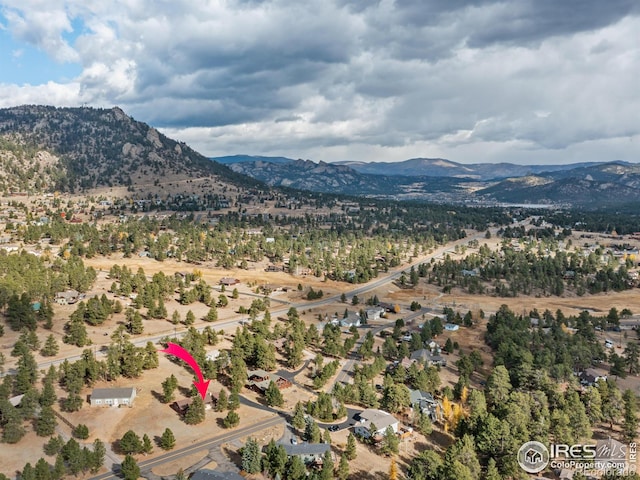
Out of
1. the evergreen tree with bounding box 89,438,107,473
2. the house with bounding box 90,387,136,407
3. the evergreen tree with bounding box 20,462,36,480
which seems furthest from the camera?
the house with bounding box 90,387,136,407

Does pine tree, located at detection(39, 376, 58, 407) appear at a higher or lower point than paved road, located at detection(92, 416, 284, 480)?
higher

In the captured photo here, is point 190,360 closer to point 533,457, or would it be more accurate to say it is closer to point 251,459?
point 251,459

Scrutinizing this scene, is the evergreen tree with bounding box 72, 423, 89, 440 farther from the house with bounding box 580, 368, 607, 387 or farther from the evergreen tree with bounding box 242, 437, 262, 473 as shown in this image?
the house with bounding box 580, 368, 607, 387

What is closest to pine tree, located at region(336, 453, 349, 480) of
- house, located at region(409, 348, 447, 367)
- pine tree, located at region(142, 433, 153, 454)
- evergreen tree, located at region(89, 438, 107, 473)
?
pine tree, located at region(142, 433, 153, 454)

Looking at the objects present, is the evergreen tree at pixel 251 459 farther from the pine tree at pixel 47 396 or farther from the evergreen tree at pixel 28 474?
the pine tree at pixel 47 396

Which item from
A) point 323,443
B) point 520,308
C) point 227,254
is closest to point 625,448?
point 323,443

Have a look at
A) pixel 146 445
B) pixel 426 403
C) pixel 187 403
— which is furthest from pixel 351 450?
pixel 187 403
